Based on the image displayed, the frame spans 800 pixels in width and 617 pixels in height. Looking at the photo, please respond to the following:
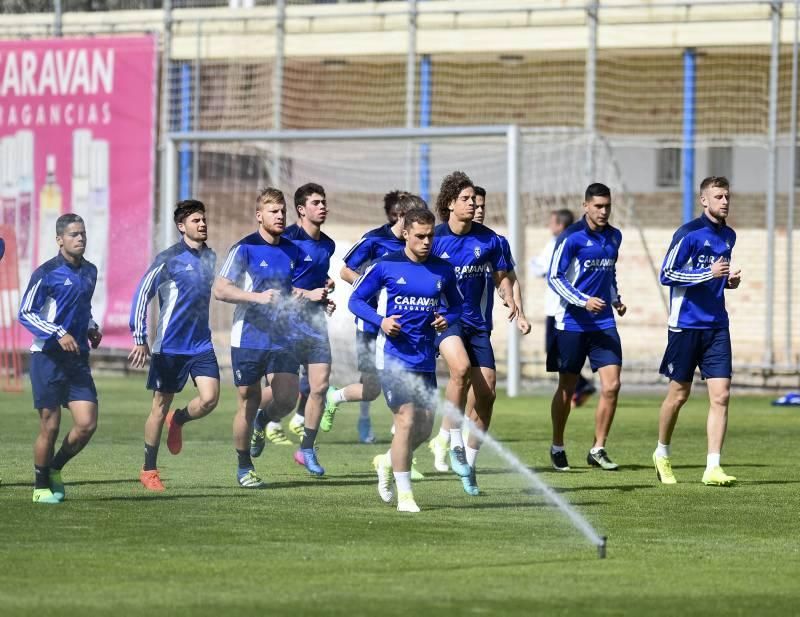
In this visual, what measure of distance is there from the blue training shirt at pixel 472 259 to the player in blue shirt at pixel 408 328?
1.45m

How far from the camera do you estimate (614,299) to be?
13797 millimetres

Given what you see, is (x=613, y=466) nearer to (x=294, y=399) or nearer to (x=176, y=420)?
(x=294, y=399)

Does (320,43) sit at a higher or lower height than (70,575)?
higher

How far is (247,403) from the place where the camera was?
12.2 metres

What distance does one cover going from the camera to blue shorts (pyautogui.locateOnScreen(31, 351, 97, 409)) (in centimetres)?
1132

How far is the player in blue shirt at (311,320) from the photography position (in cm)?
1327

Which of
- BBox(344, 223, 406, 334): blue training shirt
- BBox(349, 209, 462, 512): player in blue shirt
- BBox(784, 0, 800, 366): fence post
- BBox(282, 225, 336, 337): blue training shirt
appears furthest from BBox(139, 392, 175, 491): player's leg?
BBox(784, 0, 800, 366): fence post

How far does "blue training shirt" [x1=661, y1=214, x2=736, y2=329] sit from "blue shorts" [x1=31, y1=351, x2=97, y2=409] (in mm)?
4364

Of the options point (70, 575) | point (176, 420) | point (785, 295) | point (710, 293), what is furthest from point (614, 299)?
point (785, 295)

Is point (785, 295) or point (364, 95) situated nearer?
point (785, 295)

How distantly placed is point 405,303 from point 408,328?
0.52ft

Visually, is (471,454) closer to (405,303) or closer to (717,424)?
(717,424)

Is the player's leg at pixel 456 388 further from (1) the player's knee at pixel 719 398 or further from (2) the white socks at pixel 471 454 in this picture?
(1) the player's knee at pixel 719 398

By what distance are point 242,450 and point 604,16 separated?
15181 millimetres
